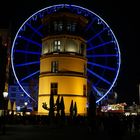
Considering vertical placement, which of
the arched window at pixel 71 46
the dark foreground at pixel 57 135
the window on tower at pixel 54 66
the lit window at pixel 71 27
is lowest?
the dark foreground at pixel 57 135

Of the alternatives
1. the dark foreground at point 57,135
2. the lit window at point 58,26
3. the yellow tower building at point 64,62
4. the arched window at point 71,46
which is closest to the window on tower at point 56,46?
the yellow tower building at point 64,62

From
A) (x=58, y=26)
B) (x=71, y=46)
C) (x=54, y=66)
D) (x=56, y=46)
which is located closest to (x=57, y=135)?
(x=54, y=66)

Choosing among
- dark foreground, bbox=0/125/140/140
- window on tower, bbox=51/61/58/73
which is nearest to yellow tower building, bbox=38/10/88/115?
window on tower, bbox=51/61/58/73

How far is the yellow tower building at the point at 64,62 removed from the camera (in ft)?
182

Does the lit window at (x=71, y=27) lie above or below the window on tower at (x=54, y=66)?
above

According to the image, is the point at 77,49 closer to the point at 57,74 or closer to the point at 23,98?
the point at 57,74

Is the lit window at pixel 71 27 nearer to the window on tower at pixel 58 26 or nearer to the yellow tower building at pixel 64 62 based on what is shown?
the yellow tower building at pixel 64 62

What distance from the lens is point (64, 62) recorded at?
55875 mm

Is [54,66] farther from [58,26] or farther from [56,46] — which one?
[58,26]

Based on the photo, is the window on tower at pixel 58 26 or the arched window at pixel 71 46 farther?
the window on tower at pixel 58 26

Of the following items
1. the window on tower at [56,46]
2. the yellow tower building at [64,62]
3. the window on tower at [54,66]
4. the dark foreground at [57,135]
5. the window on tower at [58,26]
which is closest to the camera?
the dark foreground at [57,135]

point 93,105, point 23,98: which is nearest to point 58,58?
point 93,105

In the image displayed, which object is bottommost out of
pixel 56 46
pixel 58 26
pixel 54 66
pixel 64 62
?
pixel 54 66

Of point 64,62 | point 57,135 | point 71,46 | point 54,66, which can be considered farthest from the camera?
point 71,46
